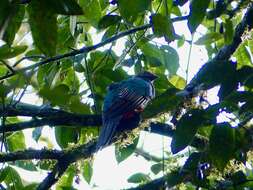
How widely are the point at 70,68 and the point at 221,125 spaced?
2112mm

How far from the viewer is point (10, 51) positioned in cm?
143

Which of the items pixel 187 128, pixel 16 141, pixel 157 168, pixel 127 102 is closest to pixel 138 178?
pixel 157 168

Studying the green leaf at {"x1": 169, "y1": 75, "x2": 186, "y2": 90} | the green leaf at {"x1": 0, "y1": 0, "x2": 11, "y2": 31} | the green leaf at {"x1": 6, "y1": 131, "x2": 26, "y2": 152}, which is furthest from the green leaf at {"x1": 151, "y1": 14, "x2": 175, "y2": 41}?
the green leaf at {"x1": 6, "y1": 131, "x2": 26, "y2": 152}

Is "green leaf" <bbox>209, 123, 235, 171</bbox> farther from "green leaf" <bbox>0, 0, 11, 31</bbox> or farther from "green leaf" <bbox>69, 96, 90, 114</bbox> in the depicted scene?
"green leaf" <bbox>0, 0, 11, 31</bbox>

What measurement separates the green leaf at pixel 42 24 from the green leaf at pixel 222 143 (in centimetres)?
69

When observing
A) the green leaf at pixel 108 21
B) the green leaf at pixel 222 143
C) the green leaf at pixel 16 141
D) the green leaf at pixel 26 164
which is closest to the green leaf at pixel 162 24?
the green leaf at pixel 222 143

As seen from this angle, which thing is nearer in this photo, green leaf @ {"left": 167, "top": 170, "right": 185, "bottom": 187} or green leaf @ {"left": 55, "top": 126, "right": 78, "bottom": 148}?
green leaf @ {"left": 167, "top": 170, "right": 185, "bottom": 187}

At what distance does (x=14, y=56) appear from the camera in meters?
1.40

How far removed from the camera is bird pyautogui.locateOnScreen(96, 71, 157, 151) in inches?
145

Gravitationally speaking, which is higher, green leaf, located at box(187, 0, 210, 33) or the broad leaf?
green leaf, located at box(187, 0, 210, 33)

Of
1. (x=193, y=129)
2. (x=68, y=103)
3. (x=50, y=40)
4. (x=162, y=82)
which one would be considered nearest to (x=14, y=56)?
(x=50, y=40)

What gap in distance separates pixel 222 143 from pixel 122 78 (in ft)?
5.80

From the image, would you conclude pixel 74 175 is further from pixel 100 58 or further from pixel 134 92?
pixel 134 92

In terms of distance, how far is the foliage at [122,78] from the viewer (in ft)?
4.81
